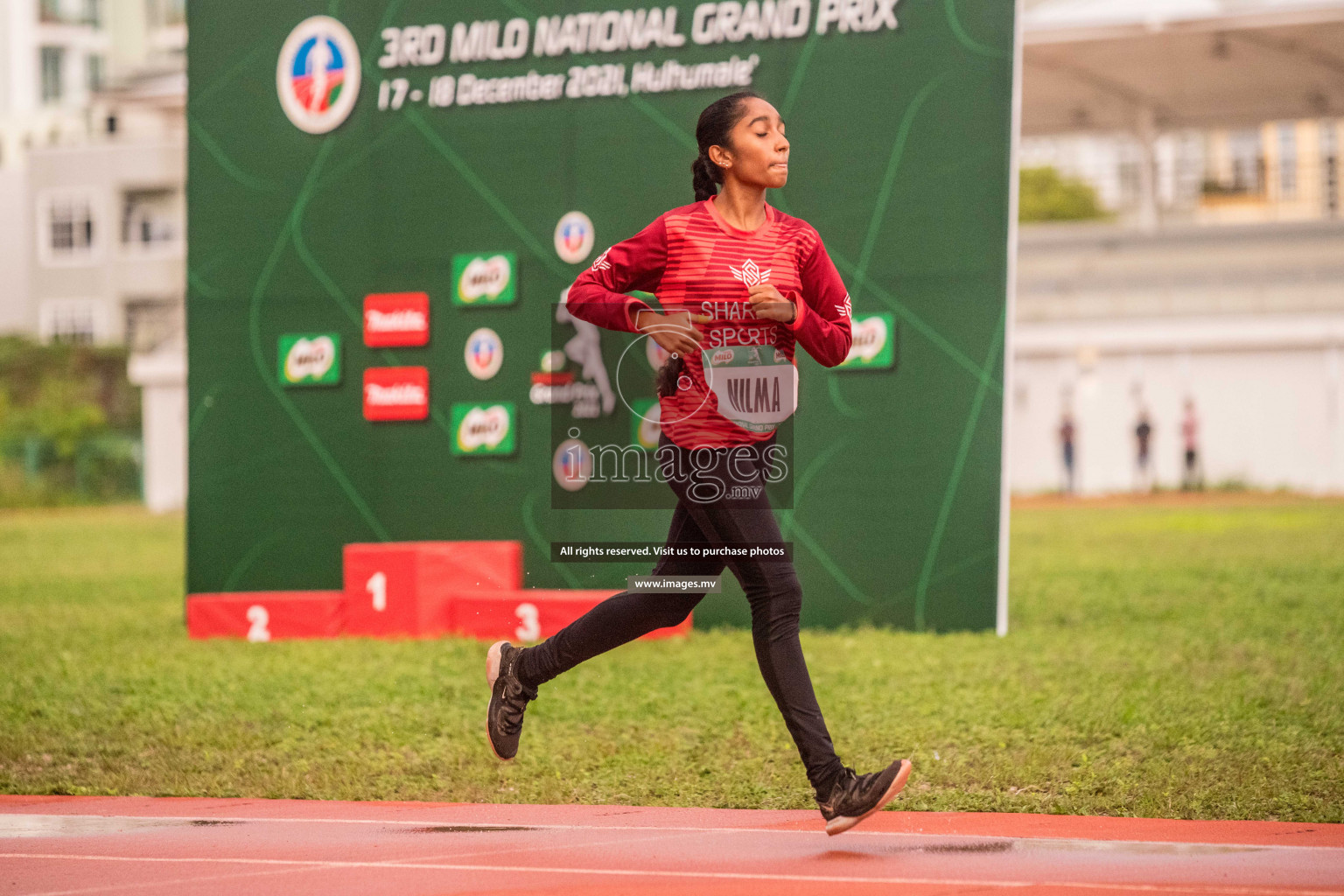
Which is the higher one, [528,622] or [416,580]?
[416,580]

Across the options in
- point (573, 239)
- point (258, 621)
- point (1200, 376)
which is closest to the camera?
point (258, 621)

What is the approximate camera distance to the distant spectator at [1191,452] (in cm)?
3031

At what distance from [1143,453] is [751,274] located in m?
27.7

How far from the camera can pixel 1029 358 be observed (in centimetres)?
3291

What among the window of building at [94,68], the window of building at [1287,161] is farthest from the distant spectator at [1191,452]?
the window of building at [94,68]

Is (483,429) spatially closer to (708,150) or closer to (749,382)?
(708,150)

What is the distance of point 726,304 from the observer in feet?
14.1

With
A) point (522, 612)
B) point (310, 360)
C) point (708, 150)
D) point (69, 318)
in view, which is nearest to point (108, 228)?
point (69, 318)

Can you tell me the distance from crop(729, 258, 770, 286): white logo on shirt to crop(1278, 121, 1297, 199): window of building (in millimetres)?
62599

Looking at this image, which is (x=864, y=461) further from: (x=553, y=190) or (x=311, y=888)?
(x=311, y=888)

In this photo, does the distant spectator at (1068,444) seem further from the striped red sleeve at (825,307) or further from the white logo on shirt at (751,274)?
the white logo on shirt at (751,274)

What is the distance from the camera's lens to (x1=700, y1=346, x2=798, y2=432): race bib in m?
4.27

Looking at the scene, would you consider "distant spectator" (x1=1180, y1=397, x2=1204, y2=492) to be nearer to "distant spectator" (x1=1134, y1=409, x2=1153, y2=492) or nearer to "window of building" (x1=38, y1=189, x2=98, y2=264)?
"distant spectator" (x1=1134, y1=409, x2=1153, y2=492)

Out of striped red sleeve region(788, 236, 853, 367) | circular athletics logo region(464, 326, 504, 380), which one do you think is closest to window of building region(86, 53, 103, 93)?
circular athletics logo region(464, 326, 504, 380)
